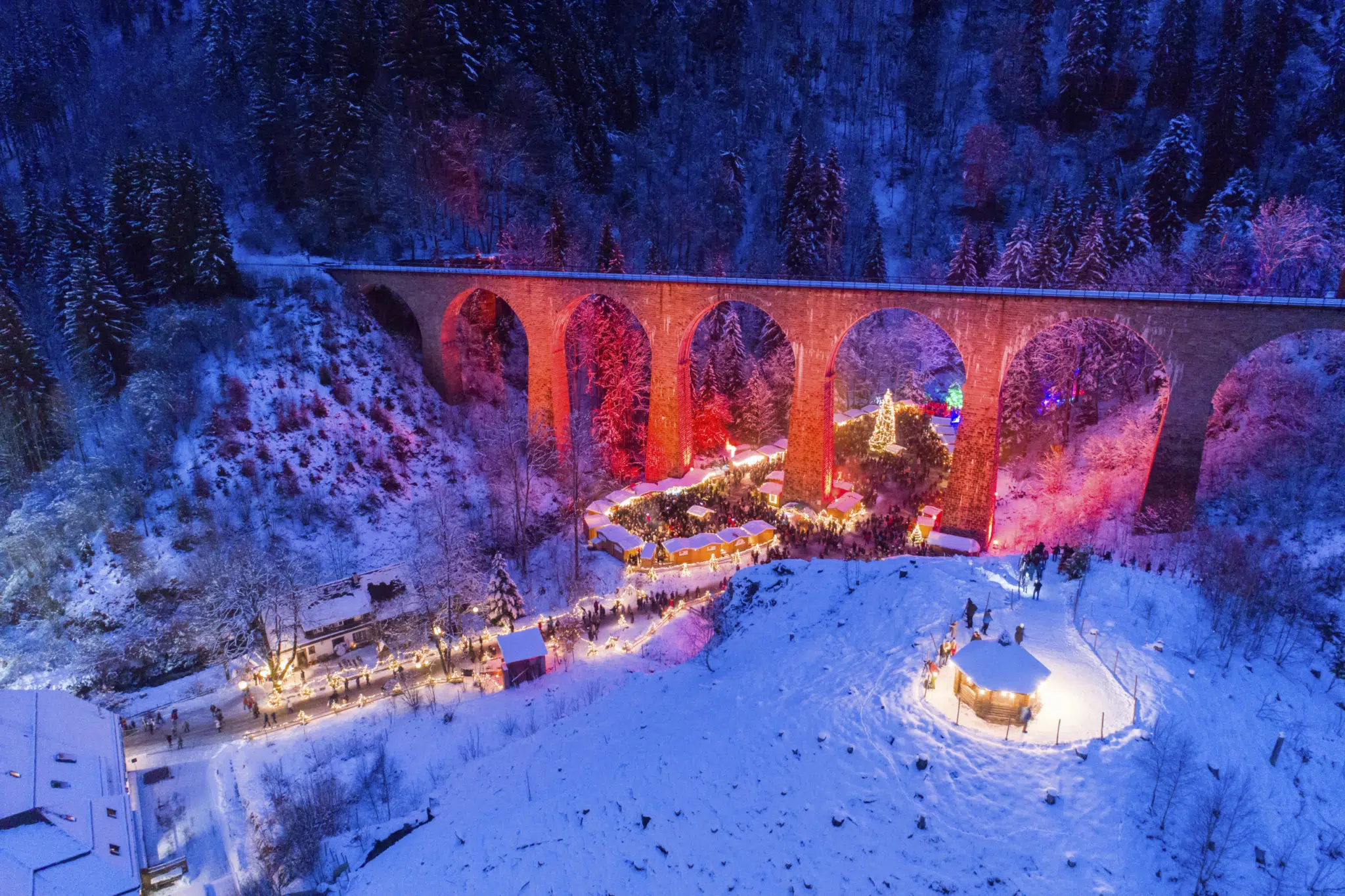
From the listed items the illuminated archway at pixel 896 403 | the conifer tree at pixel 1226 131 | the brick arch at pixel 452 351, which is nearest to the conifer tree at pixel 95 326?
the brick arch at pixel 452 351

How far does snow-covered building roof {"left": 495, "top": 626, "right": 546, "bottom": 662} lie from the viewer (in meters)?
19.9

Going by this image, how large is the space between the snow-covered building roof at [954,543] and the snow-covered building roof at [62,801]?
2527cm

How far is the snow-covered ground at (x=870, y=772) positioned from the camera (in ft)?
34.3

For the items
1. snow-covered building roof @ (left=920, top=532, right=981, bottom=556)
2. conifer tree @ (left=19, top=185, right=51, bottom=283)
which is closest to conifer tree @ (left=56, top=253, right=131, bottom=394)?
conifer tree @ (left=19, top=185, right=51, bottom=283)

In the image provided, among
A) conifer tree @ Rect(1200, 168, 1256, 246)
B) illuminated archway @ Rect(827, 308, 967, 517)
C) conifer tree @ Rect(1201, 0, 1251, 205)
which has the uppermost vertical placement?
conifer tree @ Rect(1201, 0, 1251, 205)

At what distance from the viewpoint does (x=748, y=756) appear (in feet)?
43.4

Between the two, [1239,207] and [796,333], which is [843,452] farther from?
[1239,207]

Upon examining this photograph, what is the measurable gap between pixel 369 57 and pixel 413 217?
42.0 ft

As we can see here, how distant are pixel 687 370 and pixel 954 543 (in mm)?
14754

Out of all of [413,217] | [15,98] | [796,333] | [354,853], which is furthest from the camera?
[15,98]

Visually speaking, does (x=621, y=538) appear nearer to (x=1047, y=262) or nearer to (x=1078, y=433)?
(x=1078, y=433)

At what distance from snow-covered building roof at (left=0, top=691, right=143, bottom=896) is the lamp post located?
8110 mm

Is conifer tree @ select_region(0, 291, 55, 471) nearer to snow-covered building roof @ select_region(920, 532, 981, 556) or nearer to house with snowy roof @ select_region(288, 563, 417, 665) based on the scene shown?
house with snowy roof @ select_region(288, 563, 417, 665)

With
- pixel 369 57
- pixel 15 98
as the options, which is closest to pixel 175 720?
pixel 369 57
